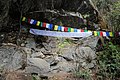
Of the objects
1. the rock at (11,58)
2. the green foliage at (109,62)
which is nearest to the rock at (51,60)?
the rock at (11,58)

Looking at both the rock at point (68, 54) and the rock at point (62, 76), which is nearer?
the rock at point (62, 76)

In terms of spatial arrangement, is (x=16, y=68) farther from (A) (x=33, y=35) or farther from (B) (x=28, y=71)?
(A) (x=33, y=35)

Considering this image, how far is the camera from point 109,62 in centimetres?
820

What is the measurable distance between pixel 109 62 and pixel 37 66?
2662 millimetres

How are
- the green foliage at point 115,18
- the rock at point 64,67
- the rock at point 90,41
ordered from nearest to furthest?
the rock at point 64,67 < the rock at point 90,41 < the green foliage at point 115,18

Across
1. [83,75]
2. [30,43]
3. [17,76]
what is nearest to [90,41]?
[83,75]

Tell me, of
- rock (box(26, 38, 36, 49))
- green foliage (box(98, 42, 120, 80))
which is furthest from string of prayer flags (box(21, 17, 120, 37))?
rock (box(26, 38, 36, 49))

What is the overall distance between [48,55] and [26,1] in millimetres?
2125

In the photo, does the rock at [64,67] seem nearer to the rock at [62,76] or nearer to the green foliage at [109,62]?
the rock at [62,76]

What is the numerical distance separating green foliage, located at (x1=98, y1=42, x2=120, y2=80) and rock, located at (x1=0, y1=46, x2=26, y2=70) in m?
2.79

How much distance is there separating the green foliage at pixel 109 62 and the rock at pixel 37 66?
188 cm

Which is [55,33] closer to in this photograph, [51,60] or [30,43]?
[30,43]

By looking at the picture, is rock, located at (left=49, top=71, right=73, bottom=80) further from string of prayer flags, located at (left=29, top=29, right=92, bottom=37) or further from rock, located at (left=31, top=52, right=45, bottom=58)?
string of prayer flags, located at (left=29, top=29, right=92, bottom=37)

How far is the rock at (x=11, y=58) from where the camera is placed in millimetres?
7547
